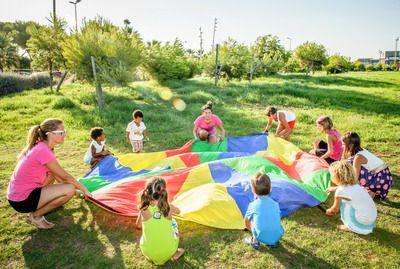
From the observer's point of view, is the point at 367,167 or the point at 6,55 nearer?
the point at 367,167

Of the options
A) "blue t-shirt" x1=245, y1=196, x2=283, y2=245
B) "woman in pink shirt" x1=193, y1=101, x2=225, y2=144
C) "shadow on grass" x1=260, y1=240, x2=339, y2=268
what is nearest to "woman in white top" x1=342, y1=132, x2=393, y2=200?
"shadow on grass" x1=260, y1=240, x2=339, y2=268

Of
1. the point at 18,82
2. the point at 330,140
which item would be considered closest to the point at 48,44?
the point at 18,82

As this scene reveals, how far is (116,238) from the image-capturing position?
3.78 metres

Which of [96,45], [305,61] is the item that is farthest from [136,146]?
[305,61]

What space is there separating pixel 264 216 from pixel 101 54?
1074 cm

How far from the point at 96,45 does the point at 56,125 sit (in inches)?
354

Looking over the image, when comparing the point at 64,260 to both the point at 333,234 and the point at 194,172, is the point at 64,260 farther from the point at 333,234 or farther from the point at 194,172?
the point at 333,234

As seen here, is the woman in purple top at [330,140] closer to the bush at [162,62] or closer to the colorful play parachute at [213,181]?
the colorful play parachute at [213,181]

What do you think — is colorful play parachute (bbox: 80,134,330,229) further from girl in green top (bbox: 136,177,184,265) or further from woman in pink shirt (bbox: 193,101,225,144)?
girl in green top (bbox: 136,177,184,265)

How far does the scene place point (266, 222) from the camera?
3.36 metres

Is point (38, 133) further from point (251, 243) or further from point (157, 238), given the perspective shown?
point (251, 243)

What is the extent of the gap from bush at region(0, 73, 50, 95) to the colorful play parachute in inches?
578

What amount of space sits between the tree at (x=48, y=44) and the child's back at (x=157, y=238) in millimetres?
15811

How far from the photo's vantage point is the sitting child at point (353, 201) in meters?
3.65
